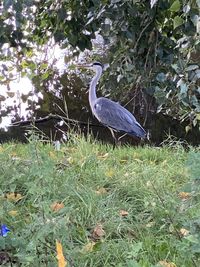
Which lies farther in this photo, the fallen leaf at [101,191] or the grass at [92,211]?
the fallen leaf at [101,191]

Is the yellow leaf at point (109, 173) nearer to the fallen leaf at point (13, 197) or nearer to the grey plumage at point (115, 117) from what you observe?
the fallen leaf at point (13, 197)

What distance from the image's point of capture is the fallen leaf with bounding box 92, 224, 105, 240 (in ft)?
8.13

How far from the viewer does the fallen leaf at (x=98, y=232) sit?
2.48m

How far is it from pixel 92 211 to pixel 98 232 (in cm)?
21

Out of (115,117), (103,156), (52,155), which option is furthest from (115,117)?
(52,155)

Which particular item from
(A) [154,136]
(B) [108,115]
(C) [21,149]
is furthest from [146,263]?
(A) [154,136]

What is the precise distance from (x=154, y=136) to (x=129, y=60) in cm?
467

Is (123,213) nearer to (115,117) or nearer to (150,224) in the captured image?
(150,224)

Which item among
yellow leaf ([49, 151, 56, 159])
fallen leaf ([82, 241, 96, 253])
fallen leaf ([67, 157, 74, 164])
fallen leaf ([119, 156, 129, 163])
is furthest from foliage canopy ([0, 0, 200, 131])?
fallen leaf ([82, 241, 96, 253])

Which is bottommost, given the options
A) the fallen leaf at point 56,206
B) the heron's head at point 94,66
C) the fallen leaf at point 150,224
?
the fallen leaf at point 150,224

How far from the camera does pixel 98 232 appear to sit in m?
2.50

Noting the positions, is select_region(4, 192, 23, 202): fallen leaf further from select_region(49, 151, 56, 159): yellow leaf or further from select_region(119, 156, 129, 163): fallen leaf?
select_region(119, 156, 129, 163): fallen leaf

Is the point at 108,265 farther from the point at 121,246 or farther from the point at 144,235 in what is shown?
the point at 144,235

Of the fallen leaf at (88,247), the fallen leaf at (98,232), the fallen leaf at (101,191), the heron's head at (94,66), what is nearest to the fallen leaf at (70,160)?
the fallen leaf at (101,191)
